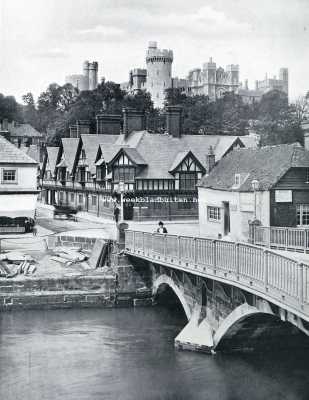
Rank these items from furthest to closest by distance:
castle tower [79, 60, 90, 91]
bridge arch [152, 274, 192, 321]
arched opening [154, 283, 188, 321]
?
castle tower [79, 60, 90, 91] < arched opening [154, 283, 188, 321] < bridge arch [152, 274, 192, 321]

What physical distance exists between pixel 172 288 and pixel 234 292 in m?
8.03

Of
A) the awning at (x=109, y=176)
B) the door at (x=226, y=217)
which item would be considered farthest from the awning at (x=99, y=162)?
the door at (x=226, y=217)

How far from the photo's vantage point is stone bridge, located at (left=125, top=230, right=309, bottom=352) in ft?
49.1

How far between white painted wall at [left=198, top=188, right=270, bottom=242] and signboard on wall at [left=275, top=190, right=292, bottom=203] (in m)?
0.52

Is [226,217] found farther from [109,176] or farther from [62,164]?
[62,164]

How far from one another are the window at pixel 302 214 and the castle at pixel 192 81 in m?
91.6

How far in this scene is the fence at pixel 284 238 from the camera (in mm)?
24698

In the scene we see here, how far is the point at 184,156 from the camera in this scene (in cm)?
4894

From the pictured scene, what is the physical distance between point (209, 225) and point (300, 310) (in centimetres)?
2470

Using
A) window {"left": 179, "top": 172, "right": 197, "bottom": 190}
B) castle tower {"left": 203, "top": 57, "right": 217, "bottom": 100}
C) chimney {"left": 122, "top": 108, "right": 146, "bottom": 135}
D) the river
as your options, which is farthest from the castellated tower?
the river

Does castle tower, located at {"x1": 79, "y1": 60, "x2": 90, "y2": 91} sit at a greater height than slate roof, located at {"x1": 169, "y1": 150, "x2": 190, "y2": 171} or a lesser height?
greater

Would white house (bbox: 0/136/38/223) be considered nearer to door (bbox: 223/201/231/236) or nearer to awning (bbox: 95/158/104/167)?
awning (bbox: 95/158/104/167)

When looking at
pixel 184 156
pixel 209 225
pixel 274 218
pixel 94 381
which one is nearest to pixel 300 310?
pixel 94 381

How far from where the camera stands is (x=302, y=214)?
107 ft
